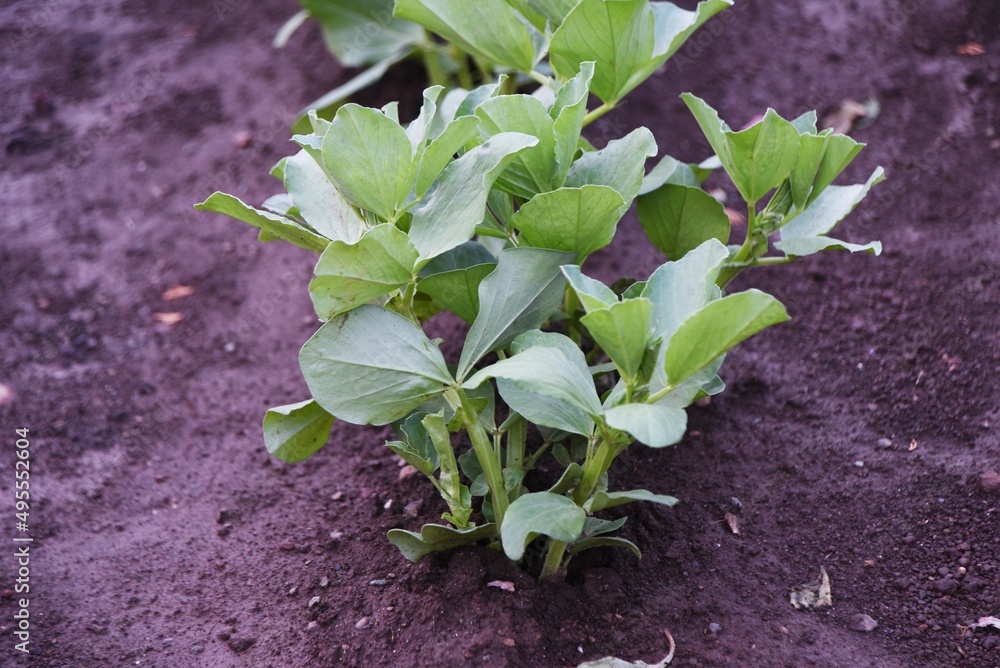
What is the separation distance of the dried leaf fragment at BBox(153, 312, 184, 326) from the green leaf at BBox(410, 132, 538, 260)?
1.13 metres

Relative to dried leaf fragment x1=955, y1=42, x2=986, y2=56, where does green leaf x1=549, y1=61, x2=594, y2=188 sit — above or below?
above

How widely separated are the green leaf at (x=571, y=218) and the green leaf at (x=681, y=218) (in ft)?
0.79

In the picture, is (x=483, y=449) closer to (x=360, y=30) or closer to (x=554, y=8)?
(x=554, y=8)

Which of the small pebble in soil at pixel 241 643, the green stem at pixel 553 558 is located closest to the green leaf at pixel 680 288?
the green stem at pixel 553 558

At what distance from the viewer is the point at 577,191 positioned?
994 mm

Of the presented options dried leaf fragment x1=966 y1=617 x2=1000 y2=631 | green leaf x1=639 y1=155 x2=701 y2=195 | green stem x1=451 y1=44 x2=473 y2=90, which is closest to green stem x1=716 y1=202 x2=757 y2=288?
green leaf x1=639 y1=155 x2=701 y2=195

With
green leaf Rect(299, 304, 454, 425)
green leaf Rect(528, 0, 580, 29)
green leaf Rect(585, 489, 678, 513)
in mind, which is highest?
green leaf Rect(528, 0, 580, 29)

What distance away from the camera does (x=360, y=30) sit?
238 centimetres

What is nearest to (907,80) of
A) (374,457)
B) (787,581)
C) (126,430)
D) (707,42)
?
(707,42)

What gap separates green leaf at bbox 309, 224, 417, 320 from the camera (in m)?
0.92

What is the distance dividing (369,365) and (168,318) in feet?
3.83

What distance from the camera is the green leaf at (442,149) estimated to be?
97 cm

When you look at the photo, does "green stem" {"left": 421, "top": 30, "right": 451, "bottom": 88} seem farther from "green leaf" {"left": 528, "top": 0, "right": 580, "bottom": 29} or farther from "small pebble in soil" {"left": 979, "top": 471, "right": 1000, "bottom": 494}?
"small pebble in soil" {"left": 979, "top": 471, "right": 1000, "bottom": 494}

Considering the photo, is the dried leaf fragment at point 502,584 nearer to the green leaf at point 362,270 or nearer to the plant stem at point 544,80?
the green leaf at point 362,270
